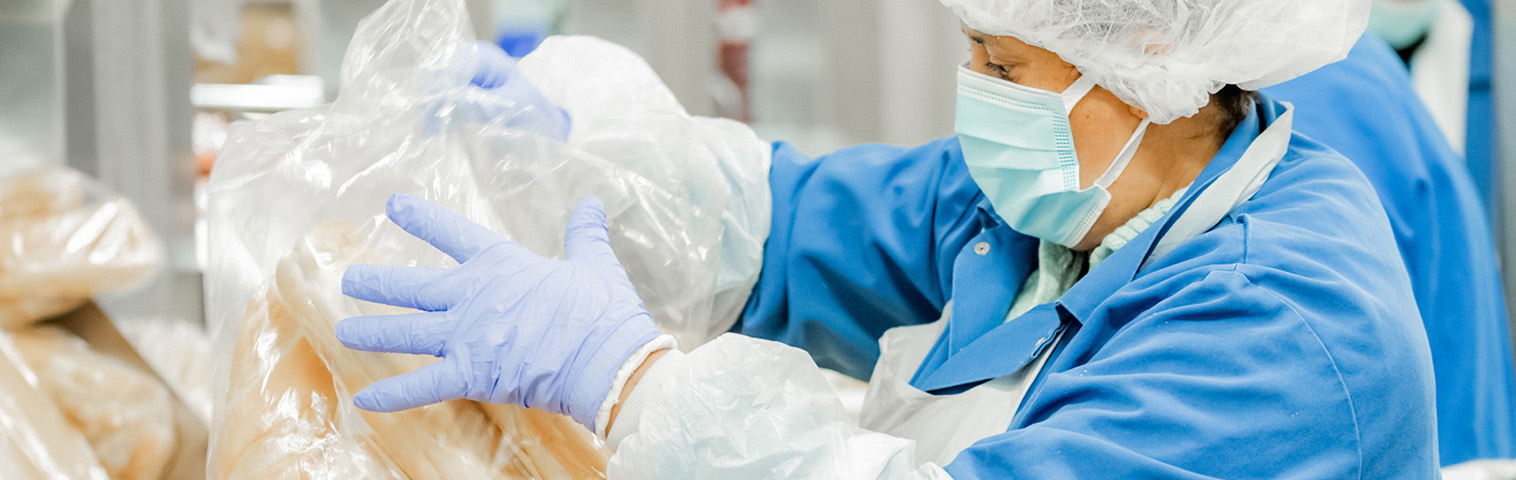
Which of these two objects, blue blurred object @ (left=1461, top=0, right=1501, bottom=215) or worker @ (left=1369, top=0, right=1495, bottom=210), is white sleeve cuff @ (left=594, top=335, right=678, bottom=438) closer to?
worker @ (left=1369, top=0, right=1495, bottom=210)

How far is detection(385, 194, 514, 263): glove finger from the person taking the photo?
2.93 feet

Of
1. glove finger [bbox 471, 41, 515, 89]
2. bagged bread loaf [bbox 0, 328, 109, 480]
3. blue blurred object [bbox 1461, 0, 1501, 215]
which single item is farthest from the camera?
blue blurred object [bbox 1461, 0, 1501, 215]

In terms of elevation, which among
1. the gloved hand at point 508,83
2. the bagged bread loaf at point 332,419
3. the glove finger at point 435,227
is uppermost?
the gloved hand at point 508,83

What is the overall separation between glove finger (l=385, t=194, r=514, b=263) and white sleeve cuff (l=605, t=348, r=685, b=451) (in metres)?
0.18

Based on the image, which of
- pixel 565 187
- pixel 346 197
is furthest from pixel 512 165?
pixel 346 197

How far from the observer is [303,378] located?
90cm

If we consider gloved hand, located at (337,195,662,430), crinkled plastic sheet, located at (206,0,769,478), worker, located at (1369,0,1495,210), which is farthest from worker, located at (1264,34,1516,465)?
gloved hand, located at (337,195,662,430)

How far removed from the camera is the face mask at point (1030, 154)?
1.10m

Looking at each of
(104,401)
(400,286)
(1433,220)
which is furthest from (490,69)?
(1433,220)

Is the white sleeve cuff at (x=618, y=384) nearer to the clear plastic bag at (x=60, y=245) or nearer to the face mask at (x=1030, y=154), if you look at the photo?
the face mask at (x=1030, y=154)

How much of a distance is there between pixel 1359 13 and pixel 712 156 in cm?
70

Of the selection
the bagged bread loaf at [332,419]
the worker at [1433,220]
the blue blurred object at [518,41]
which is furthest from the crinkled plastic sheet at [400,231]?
the blue blurred object at [518,41]

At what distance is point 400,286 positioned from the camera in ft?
2.76

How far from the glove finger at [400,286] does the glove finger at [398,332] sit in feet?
0.04
